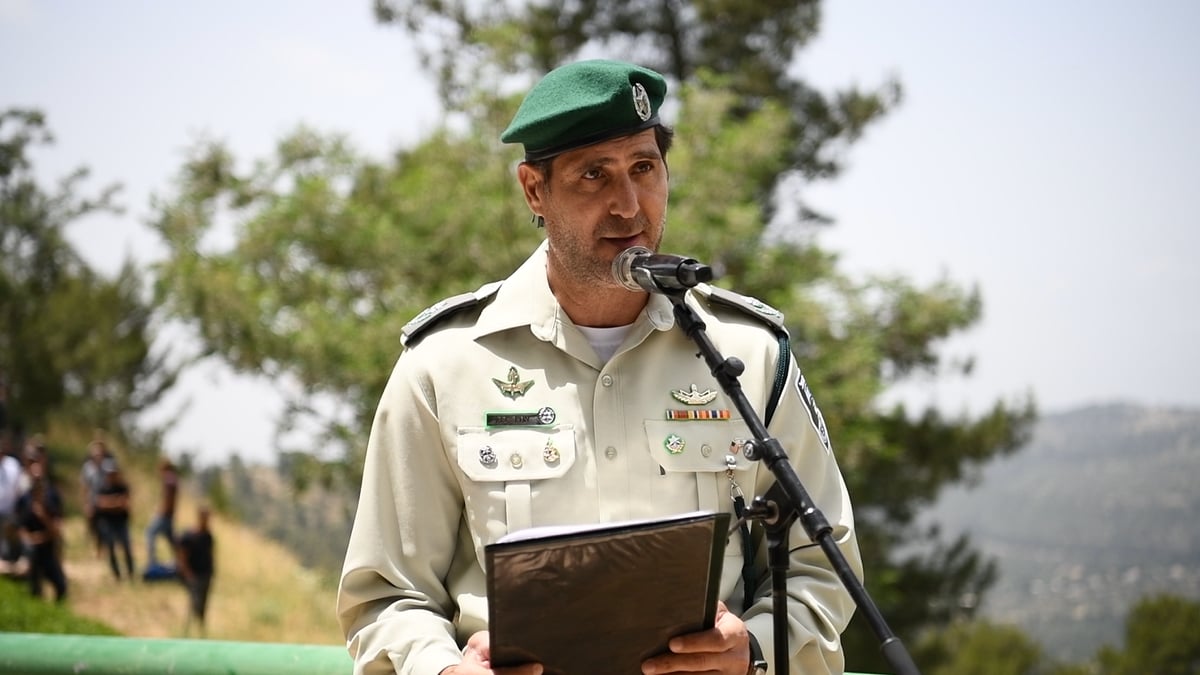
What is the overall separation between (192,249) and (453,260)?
165 inches

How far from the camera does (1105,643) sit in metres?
25.8

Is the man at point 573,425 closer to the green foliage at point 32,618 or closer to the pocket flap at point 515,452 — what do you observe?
the pocket flap at point 515,452

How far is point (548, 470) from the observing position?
2.27 metres

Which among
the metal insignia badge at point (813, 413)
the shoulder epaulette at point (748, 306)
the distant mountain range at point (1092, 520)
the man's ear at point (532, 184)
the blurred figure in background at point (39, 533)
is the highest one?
the man's ear at point (532, 184)

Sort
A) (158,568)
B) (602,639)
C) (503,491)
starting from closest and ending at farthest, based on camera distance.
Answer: (602,639) → (503,491) → (158,568)

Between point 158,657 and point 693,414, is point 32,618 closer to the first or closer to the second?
point 158,657

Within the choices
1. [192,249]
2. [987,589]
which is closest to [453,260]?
[192,249]

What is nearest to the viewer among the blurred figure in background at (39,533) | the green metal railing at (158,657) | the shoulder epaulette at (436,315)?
the shoulder epaulette at (436,315)

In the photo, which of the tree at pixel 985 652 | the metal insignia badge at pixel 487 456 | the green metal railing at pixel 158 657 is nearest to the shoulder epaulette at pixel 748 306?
the metal insignia badge at pixel 487 456

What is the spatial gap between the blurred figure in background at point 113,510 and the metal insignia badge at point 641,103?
609 inches

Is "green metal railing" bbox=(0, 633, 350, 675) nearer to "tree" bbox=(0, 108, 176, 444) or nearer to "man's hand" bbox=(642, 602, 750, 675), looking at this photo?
"man's hand" bbox=(642, 602, 750, 675)

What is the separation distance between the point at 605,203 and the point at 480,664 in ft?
2.85

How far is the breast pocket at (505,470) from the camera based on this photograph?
2238mm

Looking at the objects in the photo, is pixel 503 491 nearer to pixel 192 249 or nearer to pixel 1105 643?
pixel 192 249
